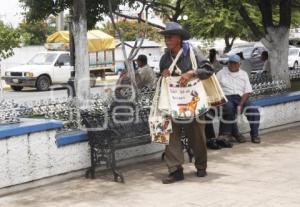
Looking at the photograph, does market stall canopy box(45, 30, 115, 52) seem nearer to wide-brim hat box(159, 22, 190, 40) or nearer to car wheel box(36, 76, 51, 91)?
car wheel box(36, 76, 51, 91)

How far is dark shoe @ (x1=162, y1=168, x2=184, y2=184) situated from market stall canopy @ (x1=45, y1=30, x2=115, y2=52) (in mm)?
23015

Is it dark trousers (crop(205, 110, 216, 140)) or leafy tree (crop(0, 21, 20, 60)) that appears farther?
leafy tree (crop(0, 21, 20, 60))

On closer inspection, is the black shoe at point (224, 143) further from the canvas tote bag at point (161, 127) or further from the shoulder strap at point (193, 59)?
the shoulder strap at point (193, 59)

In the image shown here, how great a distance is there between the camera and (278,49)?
11984mm

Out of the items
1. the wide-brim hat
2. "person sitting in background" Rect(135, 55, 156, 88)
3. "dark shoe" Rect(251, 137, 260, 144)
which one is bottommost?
"dark shoe" Rect(251, 137, 260, 144)

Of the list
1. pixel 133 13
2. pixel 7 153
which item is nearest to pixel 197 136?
pixel 7 153

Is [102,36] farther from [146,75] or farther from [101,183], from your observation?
[101,183]

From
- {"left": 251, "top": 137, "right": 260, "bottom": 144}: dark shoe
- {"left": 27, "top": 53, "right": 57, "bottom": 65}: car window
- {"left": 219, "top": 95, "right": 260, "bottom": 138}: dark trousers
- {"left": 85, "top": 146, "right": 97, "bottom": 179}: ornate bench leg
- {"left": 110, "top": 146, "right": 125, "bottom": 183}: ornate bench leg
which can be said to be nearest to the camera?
{"left": 110, "top": 146, "right": 125, "bottom": 183}: ornate bench leg

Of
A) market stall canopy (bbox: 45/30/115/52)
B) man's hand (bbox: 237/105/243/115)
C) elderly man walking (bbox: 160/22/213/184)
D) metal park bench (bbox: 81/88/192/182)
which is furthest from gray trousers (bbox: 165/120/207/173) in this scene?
market stall canopy (bbox: 45/30/115/52)

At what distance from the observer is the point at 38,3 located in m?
9.27

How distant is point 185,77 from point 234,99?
270 cm

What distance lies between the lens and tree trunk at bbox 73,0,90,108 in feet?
28.0

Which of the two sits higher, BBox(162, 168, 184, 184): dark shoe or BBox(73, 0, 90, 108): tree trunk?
BBox(73, 0, 90, 108): tree trunk

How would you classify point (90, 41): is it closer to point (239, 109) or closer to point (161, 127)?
point (239, 109)
